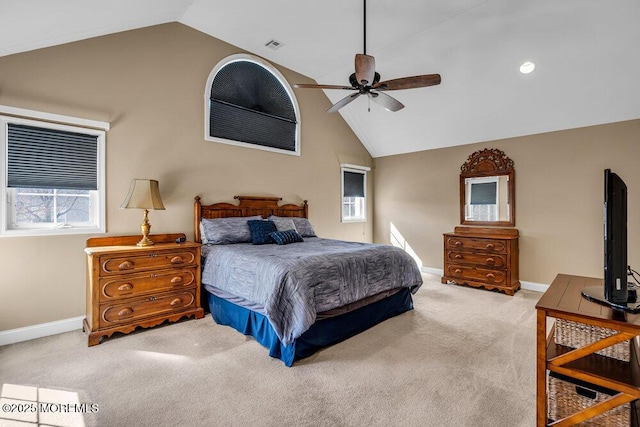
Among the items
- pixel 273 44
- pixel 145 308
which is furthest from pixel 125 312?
pixel 273 44

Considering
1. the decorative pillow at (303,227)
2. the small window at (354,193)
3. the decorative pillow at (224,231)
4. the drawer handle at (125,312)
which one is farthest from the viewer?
the small window at (354,193)

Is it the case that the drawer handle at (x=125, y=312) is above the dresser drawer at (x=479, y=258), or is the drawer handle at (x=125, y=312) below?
below

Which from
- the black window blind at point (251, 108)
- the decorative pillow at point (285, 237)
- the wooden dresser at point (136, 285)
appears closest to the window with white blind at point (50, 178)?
the wooden dresser at point (136, 285)

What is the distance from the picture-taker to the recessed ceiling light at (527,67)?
382 centimetres

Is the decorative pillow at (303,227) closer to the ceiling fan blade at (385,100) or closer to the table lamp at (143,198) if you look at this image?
the table lamp at (143,198)

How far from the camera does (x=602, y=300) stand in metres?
1.58

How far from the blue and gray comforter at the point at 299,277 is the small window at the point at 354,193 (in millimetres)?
2743

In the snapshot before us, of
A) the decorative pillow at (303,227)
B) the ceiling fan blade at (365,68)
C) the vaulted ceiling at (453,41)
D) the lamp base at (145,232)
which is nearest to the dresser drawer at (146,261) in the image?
the lamp base at (145,232)

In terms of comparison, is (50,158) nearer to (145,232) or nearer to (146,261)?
(145,232)

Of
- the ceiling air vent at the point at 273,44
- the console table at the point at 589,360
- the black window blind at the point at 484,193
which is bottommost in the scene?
the console table at the point at 589,360

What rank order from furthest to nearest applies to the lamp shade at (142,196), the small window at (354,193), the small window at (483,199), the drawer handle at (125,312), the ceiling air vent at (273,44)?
1. the small window at (354,193)
2. the small window at (483,199)
3. the ceiling air vent at (273,44)
4. the lamp shade at (142,196)
5. the drawer handle at (125,312)

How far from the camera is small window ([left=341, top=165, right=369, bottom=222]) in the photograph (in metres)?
6.19

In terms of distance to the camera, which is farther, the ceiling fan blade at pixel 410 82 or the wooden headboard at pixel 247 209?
the wooden headboard at pixel 247 209

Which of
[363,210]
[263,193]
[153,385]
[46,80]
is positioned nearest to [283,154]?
[263,193]
